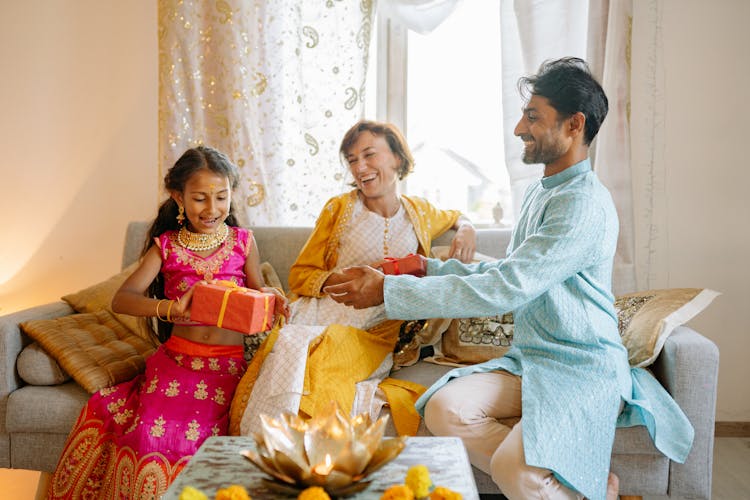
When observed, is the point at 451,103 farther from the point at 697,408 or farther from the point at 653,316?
the point at 697,408

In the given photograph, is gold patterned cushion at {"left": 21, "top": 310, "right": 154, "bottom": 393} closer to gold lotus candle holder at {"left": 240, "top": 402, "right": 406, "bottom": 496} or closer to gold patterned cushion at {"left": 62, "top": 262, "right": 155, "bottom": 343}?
gold patterned cushion at {"left": 62, "top": 262, "right": 155, "bottom": 343}

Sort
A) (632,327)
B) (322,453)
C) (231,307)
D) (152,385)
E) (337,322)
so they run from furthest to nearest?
1. (337,322)
2. (632,327)
3. (152,385)
4. (231,307)
5. (322,453)

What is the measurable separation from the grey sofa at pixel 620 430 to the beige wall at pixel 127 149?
102cm

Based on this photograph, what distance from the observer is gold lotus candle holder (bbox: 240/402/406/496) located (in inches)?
45.4

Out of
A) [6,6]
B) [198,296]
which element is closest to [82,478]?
[198,296]

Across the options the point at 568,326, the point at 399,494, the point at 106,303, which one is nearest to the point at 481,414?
the point at 568,326

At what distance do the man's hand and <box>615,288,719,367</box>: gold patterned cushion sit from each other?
810 millimetres

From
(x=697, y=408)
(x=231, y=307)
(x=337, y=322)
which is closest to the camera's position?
(x=231, y=307)

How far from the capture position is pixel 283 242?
273 cm

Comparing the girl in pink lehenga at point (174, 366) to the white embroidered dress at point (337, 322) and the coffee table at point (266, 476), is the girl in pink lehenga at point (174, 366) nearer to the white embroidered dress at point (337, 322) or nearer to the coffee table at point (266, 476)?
the white embroidered dress at point (337, 322)

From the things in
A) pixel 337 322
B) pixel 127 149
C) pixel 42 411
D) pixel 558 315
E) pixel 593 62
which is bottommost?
pixel 42 411

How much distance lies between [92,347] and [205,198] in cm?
65

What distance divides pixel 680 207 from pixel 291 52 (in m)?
1.93

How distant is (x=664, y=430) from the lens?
6.06 feet
